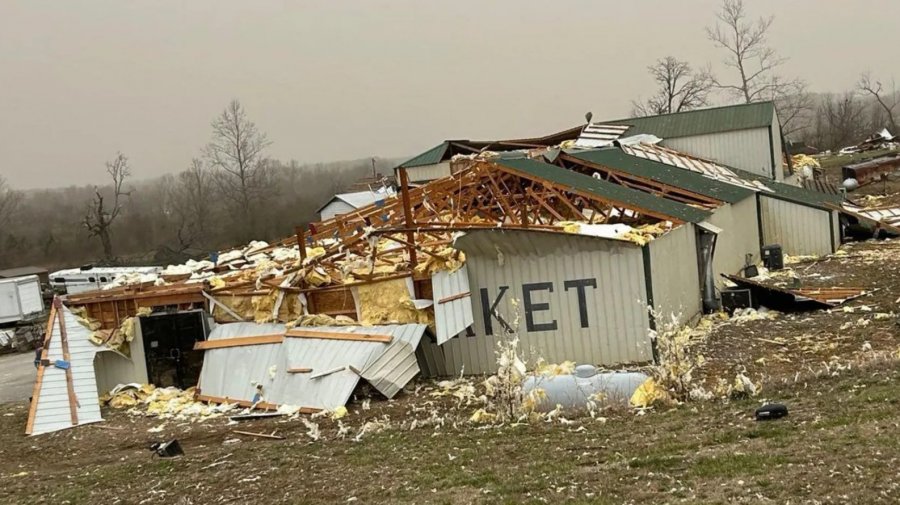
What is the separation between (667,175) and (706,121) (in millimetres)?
12379

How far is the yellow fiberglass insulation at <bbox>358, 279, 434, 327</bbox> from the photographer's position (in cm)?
1398

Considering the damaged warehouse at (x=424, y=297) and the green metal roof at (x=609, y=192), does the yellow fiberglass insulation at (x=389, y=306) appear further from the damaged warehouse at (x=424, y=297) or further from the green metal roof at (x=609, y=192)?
the green metal roof at (x=609, y=192)

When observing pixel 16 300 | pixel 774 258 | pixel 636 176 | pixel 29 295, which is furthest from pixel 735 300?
pixel 29 295

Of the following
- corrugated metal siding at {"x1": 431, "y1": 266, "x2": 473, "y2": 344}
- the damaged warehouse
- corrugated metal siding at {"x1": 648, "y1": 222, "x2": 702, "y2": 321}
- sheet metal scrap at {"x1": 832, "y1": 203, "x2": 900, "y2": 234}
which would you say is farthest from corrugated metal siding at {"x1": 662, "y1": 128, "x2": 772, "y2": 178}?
corrugated metal siding at {"x1": 431, "y1": 266, "x2": 473, "y2": 344}

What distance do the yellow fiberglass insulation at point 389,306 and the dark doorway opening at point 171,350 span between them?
14.8 feet

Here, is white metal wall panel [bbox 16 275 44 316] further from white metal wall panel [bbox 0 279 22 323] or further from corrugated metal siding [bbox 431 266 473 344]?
corrugated metal siding [bbox 431 266 473 344]

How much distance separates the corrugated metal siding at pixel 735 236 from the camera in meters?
19.4

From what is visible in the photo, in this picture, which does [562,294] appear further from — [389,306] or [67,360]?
[67,360]

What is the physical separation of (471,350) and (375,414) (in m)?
3.11

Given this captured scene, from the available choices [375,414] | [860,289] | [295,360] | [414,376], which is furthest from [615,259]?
[860,289]

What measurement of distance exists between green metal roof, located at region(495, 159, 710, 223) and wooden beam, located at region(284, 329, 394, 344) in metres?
6.22

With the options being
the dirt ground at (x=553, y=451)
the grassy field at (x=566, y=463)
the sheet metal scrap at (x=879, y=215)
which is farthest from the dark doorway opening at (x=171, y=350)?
the sheet metal scrap at (x=879, y=215)

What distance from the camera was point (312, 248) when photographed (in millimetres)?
18016

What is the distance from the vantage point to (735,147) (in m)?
32.2
